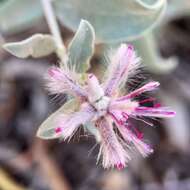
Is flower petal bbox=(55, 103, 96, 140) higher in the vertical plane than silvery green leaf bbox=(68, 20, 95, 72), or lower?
lower

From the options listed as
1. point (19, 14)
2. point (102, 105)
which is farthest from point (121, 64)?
point (19, 14)

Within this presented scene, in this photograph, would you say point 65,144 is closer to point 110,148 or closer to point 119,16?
point 119,16

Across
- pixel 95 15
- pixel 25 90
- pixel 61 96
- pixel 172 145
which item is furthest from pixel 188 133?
pixel 61 96

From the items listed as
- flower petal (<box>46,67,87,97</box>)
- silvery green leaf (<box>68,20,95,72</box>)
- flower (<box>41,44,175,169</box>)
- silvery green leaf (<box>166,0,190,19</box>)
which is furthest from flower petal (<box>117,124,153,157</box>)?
silvery green leaf (<box>166,0,190,19</box>)

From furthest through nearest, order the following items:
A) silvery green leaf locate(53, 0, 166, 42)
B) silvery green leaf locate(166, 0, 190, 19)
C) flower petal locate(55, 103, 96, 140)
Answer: silvery green leaf locate(166, 0, 190, 19)
silvery green leaf locate(53, 0, 166, 42)
flower petal locate(55, 103, 96, 140)

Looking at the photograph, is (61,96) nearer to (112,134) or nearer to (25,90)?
(112,134)

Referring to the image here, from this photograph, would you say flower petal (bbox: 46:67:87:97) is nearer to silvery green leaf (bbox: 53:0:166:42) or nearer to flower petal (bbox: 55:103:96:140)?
flower petal (bbox: 55:103:96:140)

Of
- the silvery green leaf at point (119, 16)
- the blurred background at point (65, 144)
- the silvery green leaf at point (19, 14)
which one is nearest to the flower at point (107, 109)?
the silvery green leaf at point (119, 16)
